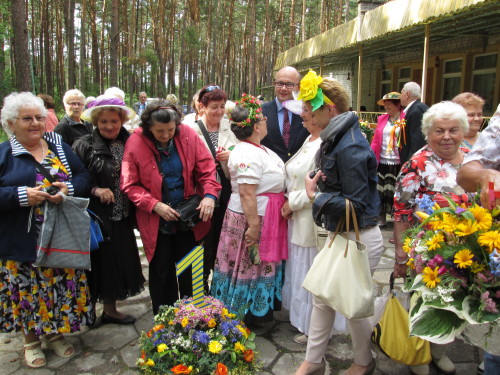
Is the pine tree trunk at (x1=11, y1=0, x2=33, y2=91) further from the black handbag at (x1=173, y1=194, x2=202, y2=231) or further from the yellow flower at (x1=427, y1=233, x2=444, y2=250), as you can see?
the yellow flower at (x1=427, y1=233, x2=444, y2=250)

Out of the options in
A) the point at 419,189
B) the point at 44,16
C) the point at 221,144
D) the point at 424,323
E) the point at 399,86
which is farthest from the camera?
the point at 44,16

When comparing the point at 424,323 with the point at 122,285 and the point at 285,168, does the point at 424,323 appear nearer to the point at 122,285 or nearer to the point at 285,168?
the point at 285,168

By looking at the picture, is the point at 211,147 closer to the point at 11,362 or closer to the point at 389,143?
the point at 11,362

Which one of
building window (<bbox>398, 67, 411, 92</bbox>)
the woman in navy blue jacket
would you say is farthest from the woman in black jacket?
building window (<bbox>398, 67, 411, 92</bbox>)

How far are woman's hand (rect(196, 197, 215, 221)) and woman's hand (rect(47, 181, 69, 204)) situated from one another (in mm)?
955

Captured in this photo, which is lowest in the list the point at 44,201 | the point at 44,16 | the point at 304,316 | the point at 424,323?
the point at 304,316

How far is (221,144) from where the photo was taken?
368 cm

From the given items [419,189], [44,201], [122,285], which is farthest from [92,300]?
[419,189]

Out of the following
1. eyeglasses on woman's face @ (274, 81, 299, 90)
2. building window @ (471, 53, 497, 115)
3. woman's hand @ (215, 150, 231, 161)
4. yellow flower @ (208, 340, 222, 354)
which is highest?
building window @ (471, 53, 497, 115)

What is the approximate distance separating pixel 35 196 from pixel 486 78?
1255 cm

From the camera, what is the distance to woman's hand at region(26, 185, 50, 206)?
2.67 meters

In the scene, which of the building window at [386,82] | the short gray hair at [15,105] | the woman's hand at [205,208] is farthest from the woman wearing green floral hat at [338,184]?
the building window at [386,82]

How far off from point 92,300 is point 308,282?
74.1 inches

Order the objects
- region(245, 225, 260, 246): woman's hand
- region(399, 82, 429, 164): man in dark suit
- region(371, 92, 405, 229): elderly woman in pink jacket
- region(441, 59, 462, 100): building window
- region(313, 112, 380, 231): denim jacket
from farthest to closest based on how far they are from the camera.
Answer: region(441, 59, 462, 100): building window
region(371, 92, 405, 229): elderly woman in pink jacket
region(399, 82, 429, 164): man in dark suit
region(245, 225, 260, 246): woman's hand
region(313, 112, 380, 231): denim jacket
